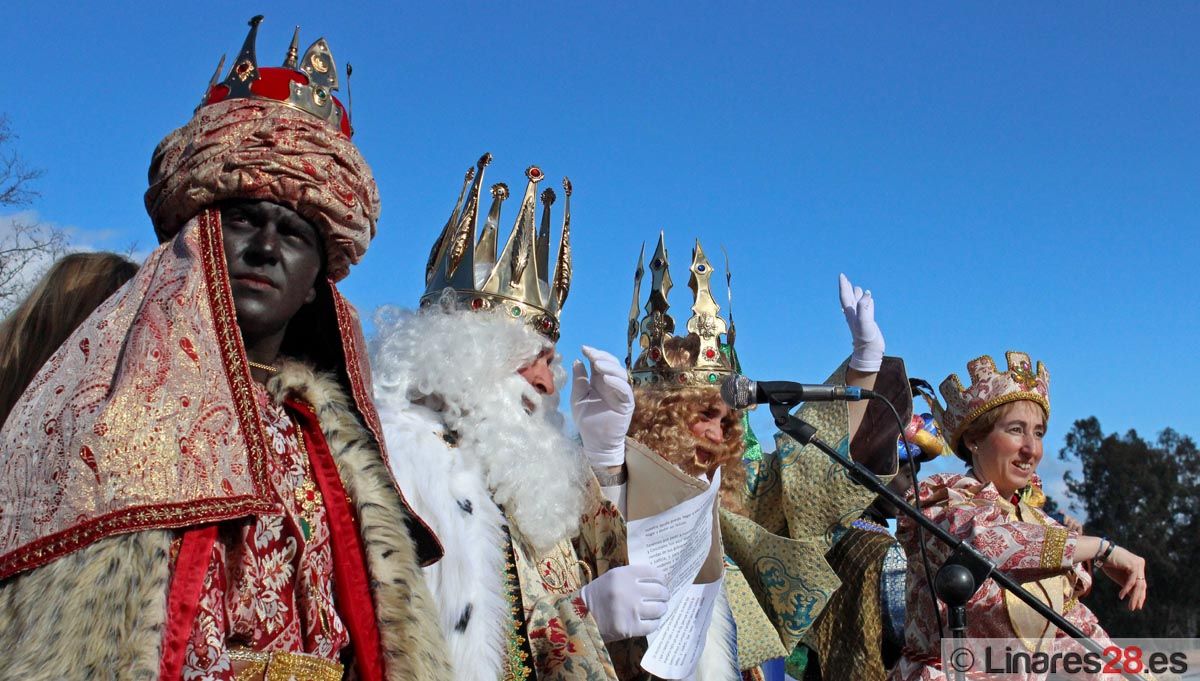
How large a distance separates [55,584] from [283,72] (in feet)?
4.35

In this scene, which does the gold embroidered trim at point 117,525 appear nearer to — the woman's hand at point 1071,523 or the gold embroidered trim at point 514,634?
the gold embroidered trim at point 514,634

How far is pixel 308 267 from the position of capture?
2598mm

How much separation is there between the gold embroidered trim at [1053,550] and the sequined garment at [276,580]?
353 cm

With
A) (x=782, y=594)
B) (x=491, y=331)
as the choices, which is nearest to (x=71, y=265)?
(x=491, y=331)

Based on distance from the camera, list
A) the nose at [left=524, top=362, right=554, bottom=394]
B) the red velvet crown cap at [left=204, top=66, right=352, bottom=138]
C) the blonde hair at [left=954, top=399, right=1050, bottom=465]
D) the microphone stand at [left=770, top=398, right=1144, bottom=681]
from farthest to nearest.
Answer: the blonde hair at [left=954, top=399, right=1050, bottom=465] < the nose at [left=524, top=362, right=554, bottom=394] < the microphone stand at [left=770, top=398, right=1144, bottom=681] < the red velvet crown cap at [left=204, top=66, right=352, bottom=138]

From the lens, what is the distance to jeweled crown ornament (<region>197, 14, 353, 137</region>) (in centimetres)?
262

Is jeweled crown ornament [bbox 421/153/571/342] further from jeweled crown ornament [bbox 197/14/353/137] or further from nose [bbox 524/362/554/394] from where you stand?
jeweled crown ornament [bbox 197/14/353/137]

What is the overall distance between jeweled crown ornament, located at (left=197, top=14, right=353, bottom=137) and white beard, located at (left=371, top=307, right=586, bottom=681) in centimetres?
112

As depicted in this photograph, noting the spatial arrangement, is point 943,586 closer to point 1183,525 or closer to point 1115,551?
point 1115,551

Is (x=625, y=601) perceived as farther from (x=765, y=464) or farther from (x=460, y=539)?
(x=765, y=464)

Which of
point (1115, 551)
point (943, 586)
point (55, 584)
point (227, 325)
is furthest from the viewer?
point (1115, 551)

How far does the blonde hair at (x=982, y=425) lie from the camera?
226 inches

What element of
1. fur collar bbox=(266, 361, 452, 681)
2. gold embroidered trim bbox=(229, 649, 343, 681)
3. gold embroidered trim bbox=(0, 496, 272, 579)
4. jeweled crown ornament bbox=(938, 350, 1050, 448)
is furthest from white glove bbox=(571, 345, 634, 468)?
jeweled crown ornament bbox=(938, 350, 1050, 448)

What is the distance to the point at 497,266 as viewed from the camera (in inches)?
176
